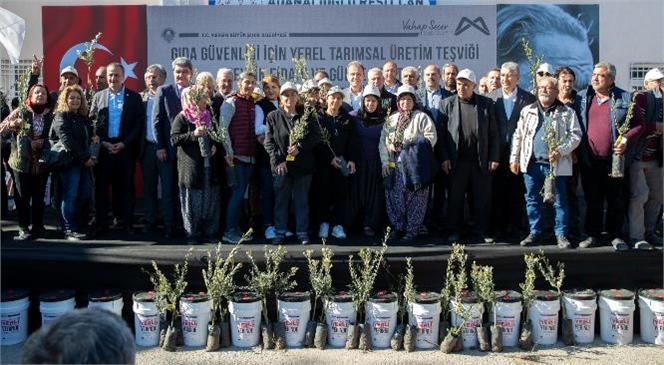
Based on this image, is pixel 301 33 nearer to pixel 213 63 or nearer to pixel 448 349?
pixel 213 63

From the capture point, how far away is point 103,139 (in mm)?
6438

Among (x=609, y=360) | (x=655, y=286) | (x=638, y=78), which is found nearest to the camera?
(x=609, y=360)

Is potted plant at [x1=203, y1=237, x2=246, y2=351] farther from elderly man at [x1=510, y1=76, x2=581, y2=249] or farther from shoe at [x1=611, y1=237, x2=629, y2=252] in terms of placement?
shoe at [x1=611, y1=237, x2=629, y2=252]

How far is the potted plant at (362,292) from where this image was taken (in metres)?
5.10

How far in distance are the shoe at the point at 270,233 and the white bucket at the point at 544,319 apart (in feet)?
7.20

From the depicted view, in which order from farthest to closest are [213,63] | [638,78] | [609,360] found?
[638,78] < [213,63] < [609,360]

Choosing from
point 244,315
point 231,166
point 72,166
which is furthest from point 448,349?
point 72,166

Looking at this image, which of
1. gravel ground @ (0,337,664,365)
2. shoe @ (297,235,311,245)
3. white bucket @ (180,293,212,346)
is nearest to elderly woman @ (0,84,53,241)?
gravel ground @ (0,337,664,365)

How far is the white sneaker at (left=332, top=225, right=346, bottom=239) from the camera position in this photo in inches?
247

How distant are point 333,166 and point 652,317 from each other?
2.84 m

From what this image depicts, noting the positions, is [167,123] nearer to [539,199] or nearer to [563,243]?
[539,199]

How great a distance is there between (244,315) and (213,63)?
483 centimetres

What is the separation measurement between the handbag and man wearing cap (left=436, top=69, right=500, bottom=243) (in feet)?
10.4

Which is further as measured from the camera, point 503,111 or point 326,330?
point 503,111
